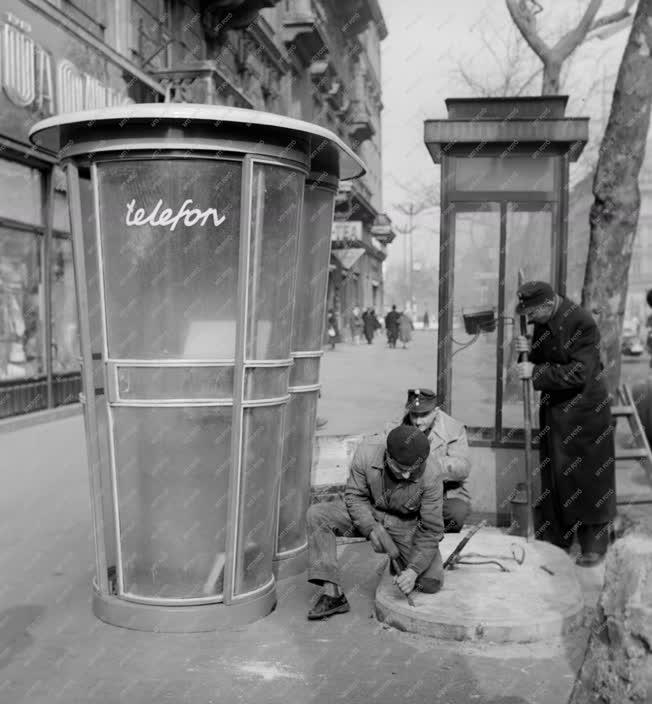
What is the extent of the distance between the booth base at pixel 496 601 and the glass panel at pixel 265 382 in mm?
1246

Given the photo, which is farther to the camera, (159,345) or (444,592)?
(444,592)

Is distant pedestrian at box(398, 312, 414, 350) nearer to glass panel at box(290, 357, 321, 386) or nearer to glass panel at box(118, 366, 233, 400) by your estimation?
glass panel at box(290, 357, 321, 386)

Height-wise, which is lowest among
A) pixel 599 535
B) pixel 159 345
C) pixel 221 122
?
pixel 599 535

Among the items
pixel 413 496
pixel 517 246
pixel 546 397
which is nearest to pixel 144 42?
pixel 517 246

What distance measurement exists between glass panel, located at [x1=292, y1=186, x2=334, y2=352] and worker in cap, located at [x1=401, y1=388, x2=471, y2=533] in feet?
2.61

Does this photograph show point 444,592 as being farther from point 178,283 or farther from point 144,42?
point 144,42

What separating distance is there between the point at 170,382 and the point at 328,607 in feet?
4.84

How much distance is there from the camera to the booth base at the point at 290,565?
6.05m

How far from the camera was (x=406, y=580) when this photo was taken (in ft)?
16.5

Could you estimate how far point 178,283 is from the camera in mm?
4973

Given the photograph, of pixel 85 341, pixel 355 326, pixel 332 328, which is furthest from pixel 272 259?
pixel 355 326

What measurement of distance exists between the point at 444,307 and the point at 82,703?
4.62m

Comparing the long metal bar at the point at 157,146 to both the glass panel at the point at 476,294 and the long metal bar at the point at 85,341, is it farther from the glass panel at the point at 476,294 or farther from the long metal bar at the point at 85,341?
the glass panel at the point at 476,294

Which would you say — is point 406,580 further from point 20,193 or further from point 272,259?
point 20,193
